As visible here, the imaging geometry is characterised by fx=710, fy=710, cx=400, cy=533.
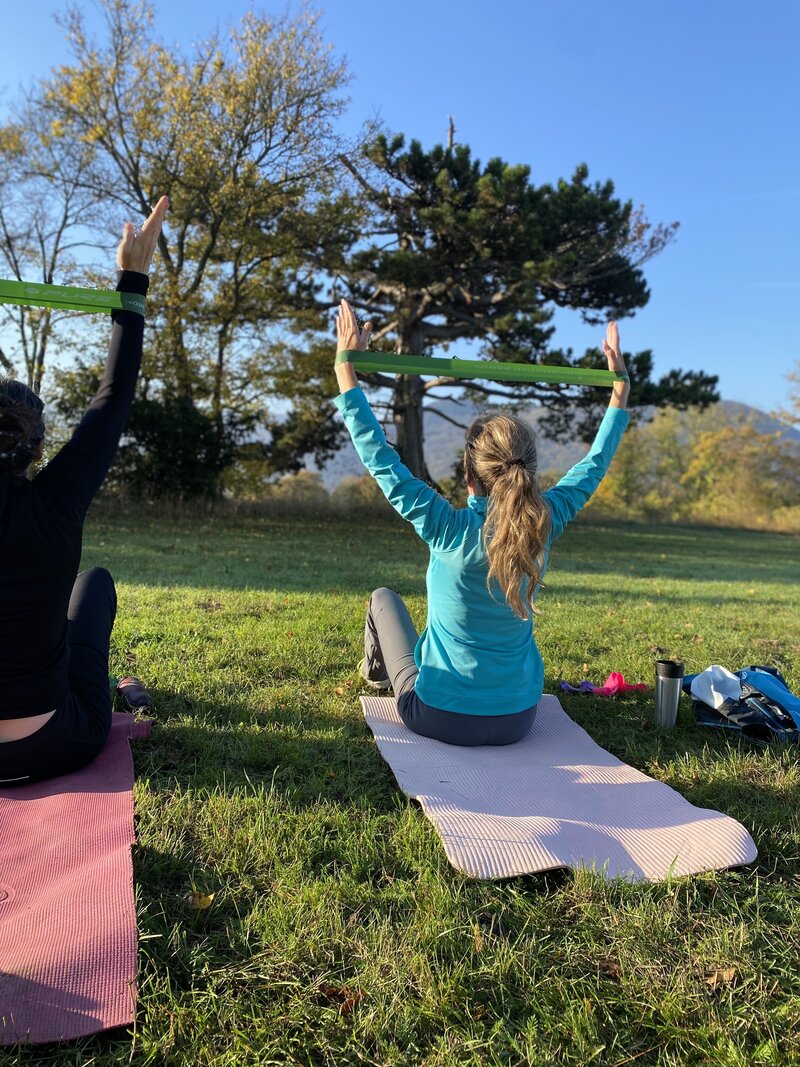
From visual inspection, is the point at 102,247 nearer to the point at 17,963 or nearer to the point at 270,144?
the point at 270,144

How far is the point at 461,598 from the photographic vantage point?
10.6ft

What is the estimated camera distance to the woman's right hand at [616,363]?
3791mm

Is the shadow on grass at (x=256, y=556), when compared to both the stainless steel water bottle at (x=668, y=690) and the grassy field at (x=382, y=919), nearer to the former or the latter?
the grassy field at (x=382, y=919)

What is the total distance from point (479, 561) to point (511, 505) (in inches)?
12.9

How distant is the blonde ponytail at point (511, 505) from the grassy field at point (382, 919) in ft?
3.35

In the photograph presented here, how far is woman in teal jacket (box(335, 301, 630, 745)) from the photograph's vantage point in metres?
2.99

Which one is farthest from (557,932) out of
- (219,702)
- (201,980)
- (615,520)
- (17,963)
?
(615,520)

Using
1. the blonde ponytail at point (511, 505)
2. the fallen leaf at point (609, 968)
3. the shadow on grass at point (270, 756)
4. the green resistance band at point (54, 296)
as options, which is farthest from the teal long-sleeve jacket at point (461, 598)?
the fallen leaf at point (609, 968)

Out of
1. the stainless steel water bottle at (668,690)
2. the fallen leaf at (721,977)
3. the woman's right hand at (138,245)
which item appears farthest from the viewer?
the stainless steel water bottle at (668,690)

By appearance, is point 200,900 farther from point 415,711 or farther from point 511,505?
point 511,505

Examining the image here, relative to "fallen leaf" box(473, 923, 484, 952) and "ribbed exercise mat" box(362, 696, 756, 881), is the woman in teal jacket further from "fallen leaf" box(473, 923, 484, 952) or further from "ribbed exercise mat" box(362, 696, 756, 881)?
"fallen leaf" box(473, 923, 484, 952)

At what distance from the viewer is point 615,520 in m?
27.3

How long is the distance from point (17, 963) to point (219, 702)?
206 centimetres

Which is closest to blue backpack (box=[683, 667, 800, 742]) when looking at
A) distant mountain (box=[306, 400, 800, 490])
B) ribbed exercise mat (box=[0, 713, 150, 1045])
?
distant mountain (box=[306, 400, 800, 490])
